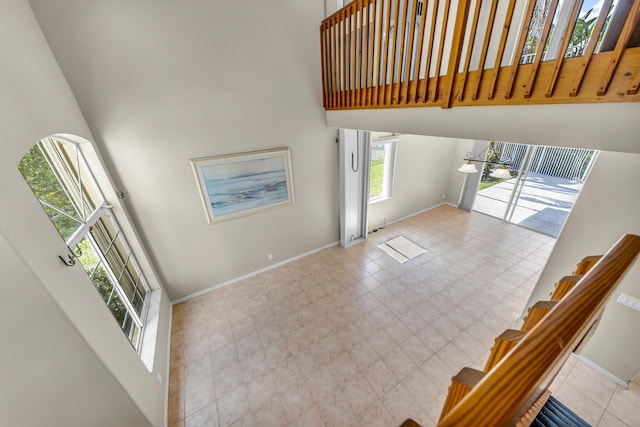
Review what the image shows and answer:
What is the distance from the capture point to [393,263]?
397cm

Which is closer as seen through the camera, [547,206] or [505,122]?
[505,122]

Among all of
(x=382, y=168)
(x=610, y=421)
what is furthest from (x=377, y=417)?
(x=382, y=168)

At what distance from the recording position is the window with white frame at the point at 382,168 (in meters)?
4.46

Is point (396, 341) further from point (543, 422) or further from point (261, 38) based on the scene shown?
point (261, 38)

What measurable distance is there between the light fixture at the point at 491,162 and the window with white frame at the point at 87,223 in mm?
4526

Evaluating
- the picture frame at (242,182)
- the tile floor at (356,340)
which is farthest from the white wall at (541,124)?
the tile floor at (356,340)

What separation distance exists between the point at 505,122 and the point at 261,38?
2737 millimetres

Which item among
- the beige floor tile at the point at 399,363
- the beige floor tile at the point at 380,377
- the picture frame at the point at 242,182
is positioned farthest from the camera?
the picture frame at the point at 242,182

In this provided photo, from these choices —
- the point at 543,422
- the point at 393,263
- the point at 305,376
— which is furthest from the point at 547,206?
the point at 305,376

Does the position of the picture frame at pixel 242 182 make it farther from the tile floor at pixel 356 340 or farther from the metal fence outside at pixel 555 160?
the metal fence outside at pixel 555 160

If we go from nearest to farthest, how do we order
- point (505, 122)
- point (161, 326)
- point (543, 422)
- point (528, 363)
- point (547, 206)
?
point (528, 363) < point (505, 122) < point (543, 422) < point (161, 326) < point (547, 206)

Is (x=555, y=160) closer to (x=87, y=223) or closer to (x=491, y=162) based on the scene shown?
(x=491, y=162)

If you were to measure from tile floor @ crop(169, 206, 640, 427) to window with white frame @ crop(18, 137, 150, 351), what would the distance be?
861 millimetres

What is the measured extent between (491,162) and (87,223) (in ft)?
16.7
